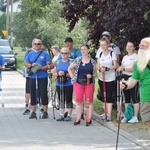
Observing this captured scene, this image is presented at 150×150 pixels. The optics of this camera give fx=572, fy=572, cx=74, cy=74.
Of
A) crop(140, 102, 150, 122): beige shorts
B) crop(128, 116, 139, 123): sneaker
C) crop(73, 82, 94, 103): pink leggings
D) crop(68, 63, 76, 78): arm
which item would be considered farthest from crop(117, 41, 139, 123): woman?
crop(140, 102, 150, 122): beige shorts

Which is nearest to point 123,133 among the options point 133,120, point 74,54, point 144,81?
point 133,120

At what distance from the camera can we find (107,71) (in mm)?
13039

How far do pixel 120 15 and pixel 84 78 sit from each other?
1.61 metres

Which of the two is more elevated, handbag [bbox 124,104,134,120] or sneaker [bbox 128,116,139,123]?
handbag [bbox 124,104,134,120]

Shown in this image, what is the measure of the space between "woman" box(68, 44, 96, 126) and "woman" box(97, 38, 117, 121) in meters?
0.24

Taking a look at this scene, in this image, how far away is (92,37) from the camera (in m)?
15.8

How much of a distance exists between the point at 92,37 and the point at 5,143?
611 cm


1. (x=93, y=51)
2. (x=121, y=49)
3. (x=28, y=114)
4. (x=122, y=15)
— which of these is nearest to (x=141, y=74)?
(x=122, y=15)

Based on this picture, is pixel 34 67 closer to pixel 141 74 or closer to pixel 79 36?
pixel 141 74

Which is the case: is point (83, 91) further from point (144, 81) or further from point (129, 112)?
point (144, 81)

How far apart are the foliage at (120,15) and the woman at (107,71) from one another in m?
0.47

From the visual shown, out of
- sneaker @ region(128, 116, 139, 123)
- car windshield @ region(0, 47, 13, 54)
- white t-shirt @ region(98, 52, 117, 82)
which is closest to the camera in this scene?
sneaker @ region(128, 116, 139, 123)

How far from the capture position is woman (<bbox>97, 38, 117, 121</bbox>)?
509 inches

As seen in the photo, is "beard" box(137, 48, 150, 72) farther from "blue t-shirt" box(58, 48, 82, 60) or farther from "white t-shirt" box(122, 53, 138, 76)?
"blue t-shirt" box(58, 48, 82, 60)
